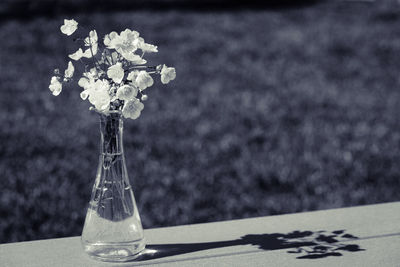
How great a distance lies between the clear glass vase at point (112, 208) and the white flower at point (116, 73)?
0.16 metres

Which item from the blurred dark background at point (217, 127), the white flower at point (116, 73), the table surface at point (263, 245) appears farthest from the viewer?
the blurred dark background at point (217, 127)

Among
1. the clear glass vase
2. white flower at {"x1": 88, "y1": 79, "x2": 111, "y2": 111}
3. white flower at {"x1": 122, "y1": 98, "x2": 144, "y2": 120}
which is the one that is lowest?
the clear glass vase

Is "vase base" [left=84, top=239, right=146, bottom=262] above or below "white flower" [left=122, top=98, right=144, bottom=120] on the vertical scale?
below

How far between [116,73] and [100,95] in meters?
0.07

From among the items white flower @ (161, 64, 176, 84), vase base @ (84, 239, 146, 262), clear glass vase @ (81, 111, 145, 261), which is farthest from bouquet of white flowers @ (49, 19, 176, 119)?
vase base @ (84, 239, 146, 262)

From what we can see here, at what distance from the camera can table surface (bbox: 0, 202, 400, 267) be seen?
1731 mm

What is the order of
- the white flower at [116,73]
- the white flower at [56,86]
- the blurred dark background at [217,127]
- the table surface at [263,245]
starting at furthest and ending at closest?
the blurred dark background at [217,127]
the table surface at [263,245]
the white flower at [56,86]
the white flower at [116,73]

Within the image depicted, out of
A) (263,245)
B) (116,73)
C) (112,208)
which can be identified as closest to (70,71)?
(116,73)

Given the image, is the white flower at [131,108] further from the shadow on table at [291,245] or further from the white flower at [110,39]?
the shadow on table at [291,245]

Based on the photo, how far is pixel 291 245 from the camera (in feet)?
6.11

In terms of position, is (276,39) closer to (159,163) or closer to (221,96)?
(221,96)

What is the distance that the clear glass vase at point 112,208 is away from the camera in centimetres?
163

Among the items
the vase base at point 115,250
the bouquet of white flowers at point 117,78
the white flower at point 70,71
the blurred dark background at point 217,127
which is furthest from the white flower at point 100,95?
the blurred dark background at point 217,127

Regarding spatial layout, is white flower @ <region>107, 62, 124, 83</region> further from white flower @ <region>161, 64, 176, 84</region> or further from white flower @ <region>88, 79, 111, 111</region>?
white flower @ <region>161, 64, 176, 84</region>
